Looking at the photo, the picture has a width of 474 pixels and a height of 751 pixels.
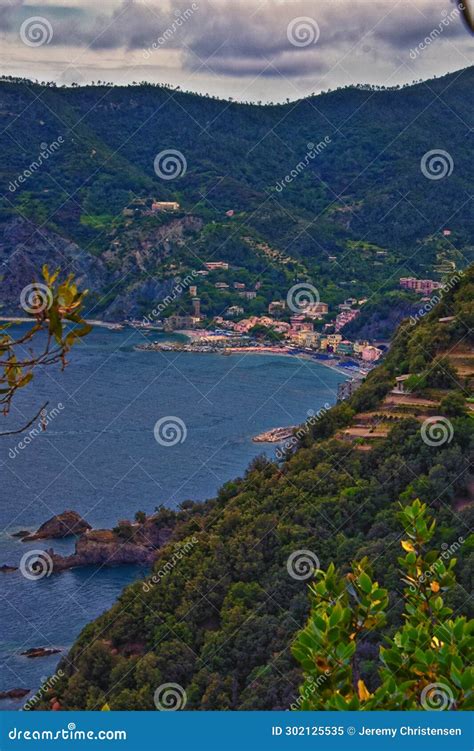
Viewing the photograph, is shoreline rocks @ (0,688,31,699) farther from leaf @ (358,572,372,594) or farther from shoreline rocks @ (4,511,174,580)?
leaf @ (358,572,372,594)

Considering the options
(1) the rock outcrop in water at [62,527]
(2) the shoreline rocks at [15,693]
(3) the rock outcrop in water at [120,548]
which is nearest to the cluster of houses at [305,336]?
(1) the rock outcrop in water at [62,527]

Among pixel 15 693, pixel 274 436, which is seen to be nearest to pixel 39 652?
pixel 15 693

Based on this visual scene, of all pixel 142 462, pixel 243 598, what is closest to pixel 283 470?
pixel 243 598

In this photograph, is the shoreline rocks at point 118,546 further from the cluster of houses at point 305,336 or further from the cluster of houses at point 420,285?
the cluster of houses at point 420,285

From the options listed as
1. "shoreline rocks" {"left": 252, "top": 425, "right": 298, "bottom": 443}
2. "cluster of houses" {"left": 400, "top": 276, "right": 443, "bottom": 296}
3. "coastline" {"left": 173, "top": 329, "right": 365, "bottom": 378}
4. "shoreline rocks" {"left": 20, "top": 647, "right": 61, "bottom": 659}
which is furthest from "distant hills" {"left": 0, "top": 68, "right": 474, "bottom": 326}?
"shoreline rocks" {"left": 20, "top": 647, "right": 61, "bottom": 659}

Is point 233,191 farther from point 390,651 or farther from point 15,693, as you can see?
point 390,651
